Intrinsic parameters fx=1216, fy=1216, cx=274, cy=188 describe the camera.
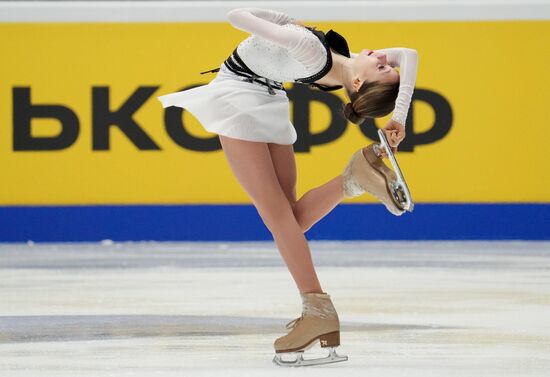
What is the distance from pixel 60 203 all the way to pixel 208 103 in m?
4.56

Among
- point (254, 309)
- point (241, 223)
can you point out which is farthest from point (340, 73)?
point (241, 223)

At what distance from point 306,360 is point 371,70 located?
0.80 metres

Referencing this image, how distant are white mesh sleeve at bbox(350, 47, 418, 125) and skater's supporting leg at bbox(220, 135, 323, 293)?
0.40 m

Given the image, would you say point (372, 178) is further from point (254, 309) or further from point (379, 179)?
point (254, 309)

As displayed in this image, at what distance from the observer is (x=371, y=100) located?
3234 millimetres

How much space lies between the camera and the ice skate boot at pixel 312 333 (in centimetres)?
324

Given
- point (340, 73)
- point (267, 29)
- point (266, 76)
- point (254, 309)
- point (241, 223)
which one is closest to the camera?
point (267, 29)

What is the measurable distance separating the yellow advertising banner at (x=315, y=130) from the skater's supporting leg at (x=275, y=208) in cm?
438

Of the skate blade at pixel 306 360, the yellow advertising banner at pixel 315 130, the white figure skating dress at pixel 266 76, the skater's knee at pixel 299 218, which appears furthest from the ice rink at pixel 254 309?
the white figure skating dress at pixel 266 76

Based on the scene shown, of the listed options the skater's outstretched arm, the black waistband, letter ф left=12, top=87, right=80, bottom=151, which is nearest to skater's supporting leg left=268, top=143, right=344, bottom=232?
the black waistband

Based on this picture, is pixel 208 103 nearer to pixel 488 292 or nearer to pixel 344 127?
pixel 488 292

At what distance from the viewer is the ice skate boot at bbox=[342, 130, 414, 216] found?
10.4 feet

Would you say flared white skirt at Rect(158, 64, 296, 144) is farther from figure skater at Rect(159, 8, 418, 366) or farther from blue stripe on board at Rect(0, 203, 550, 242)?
blue stripe on board at Rect(0, 203, 550, 242)

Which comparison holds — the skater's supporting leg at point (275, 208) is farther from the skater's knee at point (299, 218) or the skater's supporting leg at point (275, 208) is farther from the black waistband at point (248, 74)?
the black waistband at point (248, 74)
